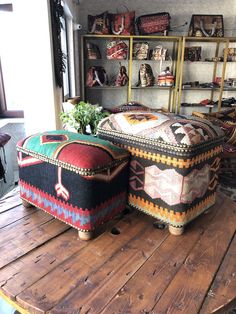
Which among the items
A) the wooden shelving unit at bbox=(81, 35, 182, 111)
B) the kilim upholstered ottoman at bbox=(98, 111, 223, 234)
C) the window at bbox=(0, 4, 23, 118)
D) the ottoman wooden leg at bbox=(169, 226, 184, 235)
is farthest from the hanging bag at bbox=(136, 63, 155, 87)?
the ottoman wooden leg at bbox=(169, 226, 184, 235)

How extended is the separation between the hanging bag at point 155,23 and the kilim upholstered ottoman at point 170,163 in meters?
3.41

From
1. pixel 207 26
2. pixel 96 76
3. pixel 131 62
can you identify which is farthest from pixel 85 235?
pixel 207 26

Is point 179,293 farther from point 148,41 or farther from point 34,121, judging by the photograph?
point 148,41

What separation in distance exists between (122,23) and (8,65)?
1.89m

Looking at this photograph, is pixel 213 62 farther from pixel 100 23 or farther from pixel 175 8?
pixel 100 23

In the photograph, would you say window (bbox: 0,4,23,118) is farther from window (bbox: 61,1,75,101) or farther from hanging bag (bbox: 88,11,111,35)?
hanging bag (bbox: 88,11,111,35)

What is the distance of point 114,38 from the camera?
3994mm

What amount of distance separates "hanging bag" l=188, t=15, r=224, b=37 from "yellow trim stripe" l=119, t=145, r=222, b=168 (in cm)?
364

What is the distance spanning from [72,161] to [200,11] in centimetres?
437

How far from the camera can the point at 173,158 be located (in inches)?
35.0

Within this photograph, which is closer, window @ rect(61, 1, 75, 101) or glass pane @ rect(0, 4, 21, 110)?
glass pane @ rect(0, 4, 21, 110)

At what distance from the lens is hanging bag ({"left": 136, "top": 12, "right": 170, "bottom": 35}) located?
3.94 m

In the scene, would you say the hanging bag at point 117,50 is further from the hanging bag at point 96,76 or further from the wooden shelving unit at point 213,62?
the wooden shelving unit at point 213,62

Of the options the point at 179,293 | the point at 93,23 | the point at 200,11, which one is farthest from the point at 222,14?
the point at 179,293
